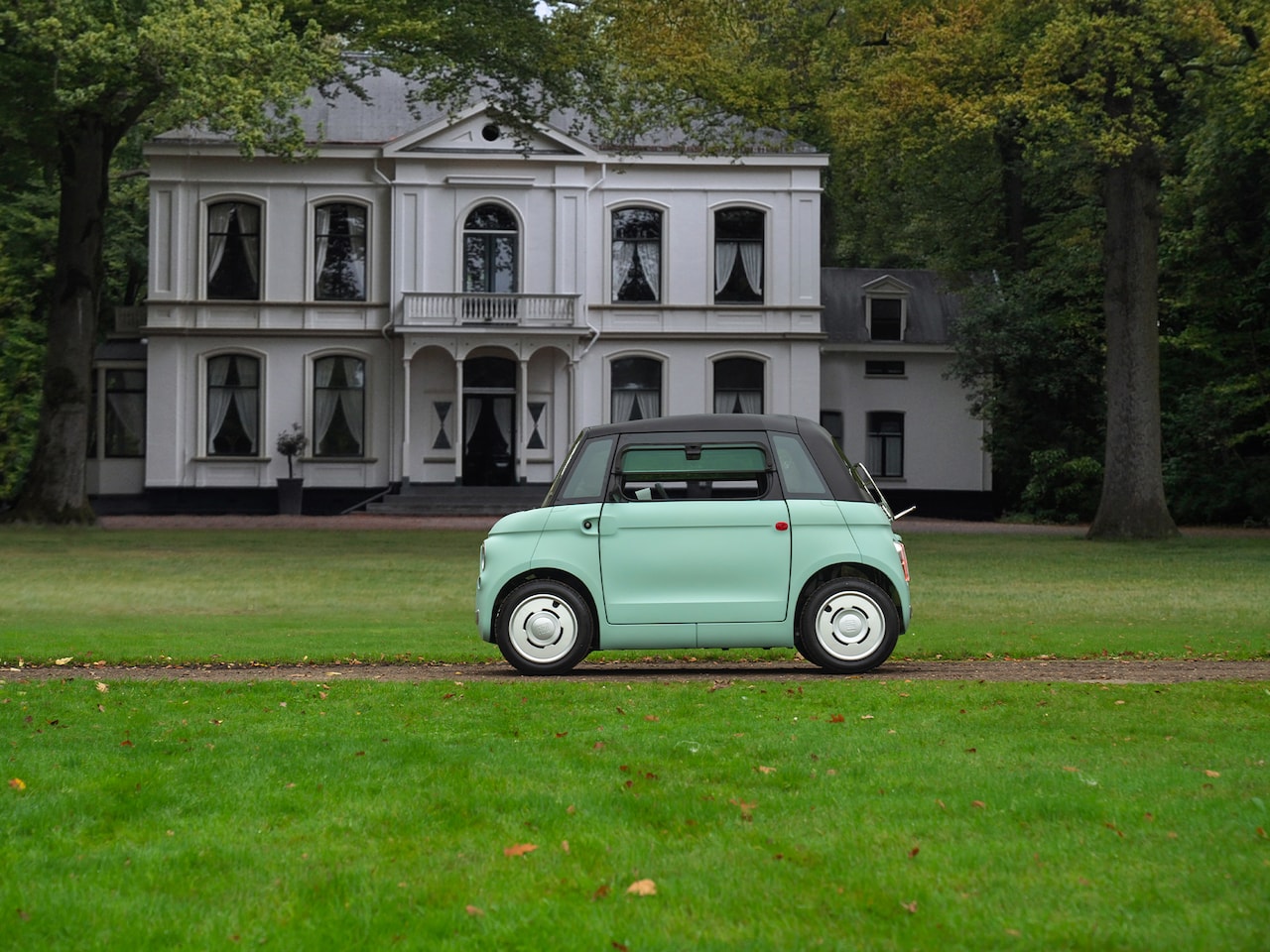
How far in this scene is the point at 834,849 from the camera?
16.3ft

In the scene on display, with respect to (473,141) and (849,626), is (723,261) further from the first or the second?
(849,626)

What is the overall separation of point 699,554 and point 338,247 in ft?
107

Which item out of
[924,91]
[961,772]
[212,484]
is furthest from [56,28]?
[961,772]

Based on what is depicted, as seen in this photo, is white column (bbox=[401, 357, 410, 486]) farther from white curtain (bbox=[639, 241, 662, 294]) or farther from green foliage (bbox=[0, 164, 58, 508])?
green foliage (bbox=[0, 164, 58, 508])

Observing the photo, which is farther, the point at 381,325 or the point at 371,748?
the point at 381,325

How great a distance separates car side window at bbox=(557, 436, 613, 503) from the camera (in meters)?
10.1

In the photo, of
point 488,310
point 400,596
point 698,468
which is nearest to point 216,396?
point 488,310

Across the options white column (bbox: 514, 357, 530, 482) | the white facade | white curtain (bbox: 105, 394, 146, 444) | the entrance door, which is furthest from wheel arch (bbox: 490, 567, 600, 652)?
white curtain (bbox: 105, 394, 146, 444)

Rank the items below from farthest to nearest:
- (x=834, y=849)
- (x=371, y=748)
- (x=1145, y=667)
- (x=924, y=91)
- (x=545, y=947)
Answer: (x=924, y=91)
(x=1145, y=667)
(x=371, y=748)
(x=834, y=849)
(x=545, y=947)

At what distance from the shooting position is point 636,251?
135 feet

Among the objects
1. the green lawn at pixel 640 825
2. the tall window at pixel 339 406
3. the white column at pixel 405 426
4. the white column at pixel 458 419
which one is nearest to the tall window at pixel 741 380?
the white column at pixel 458 419

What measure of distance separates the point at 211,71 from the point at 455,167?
1575 cm

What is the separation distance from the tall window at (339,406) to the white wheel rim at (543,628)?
1227 inches

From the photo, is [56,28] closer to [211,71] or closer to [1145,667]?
[211,71]
